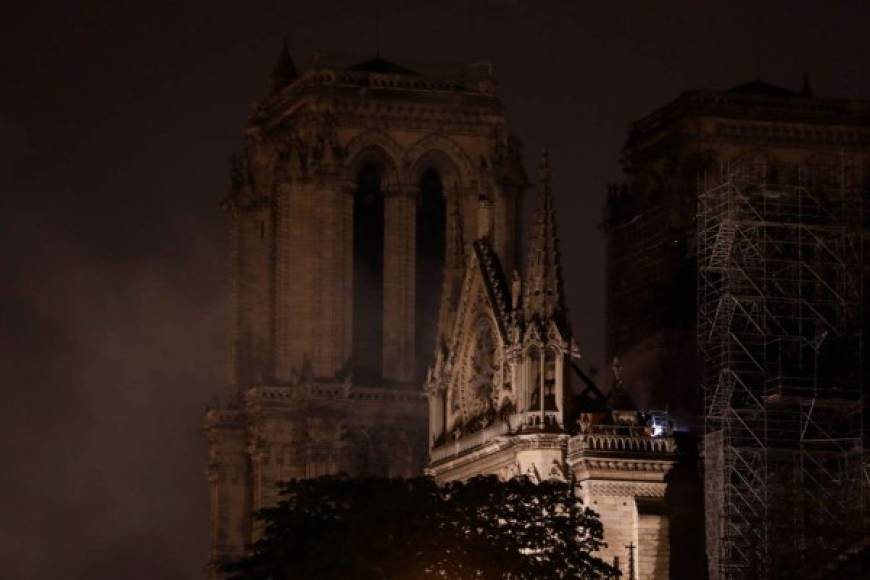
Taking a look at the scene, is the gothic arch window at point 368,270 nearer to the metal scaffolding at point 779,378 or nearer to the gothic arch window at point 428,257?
the gothic arch window at point 428,257

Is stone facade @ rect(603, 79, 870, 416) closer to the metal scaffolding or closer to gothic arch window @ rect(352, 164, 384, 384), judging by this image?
gothic arch window @ rect(352, 164, 384, 384)

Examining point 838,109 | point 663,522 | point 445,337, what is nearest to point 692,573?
point 663,522

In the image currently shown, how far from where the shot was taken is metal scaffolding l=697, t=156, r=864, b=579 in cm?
9481

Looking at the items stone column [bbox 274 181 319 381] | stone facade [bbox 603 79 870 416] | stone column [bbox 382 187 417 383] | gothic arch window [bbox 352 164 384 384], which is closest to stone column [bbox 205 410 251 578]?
stone column [bbox 274 181 319 381]

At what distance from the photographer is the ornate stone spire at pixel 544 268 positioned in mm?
97875

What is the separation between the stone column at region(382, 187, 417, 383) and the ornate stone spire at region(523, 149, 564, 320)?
2652 cm

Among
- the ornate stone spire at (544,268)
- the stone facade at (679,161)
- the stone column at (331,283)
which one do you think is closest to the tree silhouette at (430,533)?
the ornate stone spire at (544,268)

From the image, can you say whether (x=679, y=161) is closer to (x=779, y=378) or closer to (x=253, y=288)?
(x=253, y=288)

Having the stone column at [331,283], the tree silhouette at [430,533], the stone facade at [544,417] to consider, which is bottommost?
the tree silhouette at [430,533]

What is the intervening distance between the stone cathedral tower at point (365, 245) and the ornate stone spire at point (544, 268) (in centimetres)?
2386

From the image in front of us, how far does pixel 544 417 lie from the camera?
9700 cm

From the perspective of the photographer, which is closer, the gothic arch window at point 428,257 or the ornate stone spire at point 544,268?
the ornate stone spire at point 544,268

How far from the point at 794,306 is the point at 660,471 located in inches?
258

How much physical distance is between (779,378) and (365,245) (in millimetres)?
31602
